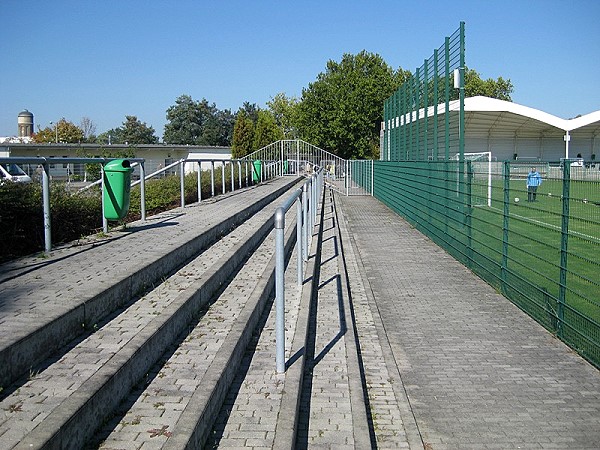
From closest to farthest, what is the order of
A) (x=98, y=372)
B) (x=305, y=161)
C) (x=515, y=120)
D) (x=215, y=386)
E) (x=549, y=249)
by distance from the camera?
(x=98, y=372) < (x=215, y=386) < (x=549, y=249) < (x=305, y=161) < (x=515, y=120)

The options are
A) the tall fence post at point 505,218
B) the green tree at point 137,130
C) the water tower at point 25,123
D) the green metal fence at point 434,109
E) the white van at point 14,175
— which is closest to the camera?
the white van at point 14,175

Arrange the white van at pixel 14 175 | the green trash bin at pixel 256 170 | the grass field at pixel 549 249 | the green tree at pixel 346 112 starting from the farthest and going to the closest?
the green tree at pixel 346 112 < the green trash bin at pixel 256 170 < the white van at pixel 14 175 < the grass field at pixel 549 249

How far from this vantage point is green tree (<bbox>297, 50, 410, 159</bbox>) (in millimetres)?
67562

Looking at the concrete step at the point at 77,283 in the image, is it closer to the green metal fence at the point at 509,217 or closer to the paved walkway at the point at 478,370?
the paved walkway at the point at 478,370

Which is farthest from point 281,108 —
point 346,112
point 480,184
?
point 480,184

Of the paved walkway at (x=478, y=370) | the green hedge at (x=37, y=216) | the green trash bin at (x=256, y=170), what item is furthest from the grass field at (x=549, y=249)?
the green trash bin at (x=256, y=170)

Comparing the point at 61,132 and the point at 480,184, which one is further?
the point at 61,132

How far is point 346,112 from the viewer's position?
67562 millimetres

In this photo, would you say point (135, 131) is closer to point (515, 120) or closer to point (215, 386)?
point (515, 120)

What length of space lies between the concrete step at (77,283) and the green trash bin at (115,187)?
365 mm

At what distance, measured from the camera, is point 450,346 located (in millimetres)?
7262

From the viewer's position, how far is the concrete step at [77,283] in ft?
13.9

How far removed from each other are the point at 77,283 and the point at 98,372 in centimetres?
205

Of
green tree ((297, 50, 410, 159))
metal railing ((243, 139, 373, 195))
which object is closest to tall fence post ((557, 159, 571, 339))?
metal railing ((243, 139, 373, 195))
